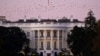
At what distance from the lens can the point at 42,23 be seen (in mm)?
91438

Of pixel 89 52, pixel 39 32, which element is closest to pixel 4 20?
pixel 39 32

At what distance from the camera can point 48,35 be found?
3627 inches

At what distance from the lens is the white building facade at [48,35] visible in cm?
9124

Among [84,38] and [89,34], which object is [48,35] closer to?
[84,38]

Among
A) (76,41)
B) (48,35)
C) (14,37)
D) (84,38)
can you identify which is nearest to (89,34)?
(84,38)

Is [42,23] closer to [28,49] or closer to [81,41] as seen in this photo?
[28,49]

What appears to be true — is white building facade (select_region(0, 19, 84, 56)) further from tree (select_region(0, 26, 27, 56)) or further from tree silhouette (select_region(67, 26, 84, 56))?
tree silhouette (select_region(67, 26, 84, 56))

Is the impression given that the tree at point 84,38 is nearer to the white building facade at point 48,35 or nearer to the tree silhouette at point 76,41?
the tree silhouette at point 76,41

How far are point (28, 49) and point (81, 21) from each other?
893cm

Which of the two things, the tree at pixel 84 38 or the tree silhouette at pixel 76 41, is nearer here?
the tree at pixel 84 38

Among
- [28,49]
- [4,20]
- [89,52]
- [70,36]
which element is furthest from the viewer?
[4,20]

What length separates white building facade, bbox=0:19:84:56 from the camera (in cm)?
9124

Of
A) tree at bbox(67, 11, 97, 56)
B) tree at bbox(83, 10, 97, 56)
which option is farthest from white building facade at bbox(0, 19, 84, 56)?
tree at bbox(83, 10, 97, 56)

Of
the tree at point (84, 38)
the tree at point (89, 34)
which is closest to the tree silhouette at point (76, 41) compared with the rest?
the tree at point (84, 38)
